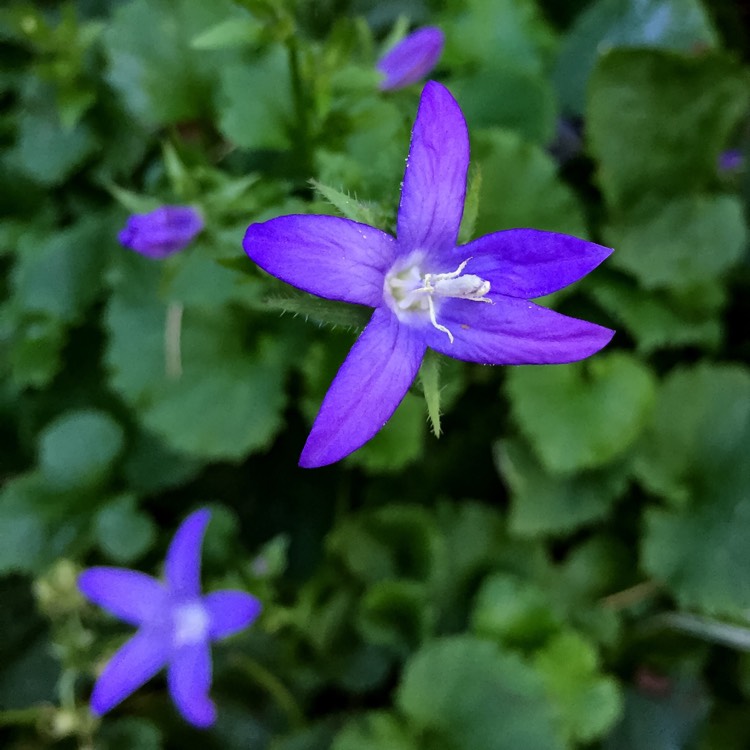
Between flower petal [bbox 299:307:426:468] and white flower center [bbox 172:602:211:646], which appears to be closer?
flower petal [bbox 299:307:426:468]

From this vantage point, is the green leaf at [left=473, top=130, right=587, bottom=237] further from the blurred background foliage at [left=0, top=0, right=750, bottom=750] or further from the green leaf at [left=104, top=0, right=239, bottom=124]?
the green leaf at [left=104, top=0, right=239, bottom=124]

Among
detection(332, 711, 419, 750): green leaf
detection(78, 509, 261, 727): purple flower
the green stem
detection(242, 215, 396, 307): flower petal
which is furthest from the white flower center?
detection(242, 215, 396, 307): flower petal

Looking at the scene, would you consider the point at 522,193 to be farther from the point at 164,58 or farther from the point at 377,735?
the point at 377,735

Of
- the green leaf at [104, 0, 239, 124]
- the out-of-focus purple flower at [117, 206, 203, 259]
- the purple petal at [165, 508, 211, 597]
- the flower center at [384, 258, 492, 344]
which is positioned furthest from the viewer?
the green leaf at [104, 0, 239, 124]

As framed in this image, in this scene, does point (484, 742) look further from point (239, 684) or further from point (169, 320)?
point (169, 320)

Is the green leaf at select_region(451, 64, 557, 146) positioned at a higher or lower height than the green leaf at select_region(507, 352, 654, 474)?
higher

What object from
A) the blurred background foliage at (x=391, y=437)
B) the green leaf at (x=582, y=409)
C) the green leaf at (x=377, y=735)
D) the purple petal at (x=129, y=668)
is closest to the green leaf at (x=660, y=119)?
the blurred background foliage at (x=391, y=437)

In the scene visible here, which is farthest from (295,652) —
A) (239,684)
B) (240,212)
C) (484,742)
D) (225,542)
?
(240,212)
